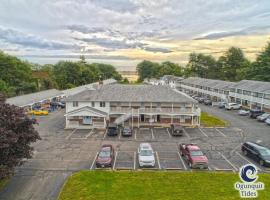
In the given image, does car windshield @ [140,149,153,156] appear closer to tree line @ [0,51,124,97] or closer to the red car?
the red car

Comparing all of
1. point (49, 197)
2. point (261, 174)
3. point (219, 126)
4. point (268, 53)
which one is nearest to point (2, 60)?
point (219, 126)

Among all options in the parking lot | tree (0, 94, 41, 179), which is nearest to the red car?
the parking lot

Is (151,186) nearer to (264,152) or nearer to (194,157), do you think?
(194,157)

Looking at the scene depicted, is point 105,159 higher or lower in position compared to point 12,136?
lower

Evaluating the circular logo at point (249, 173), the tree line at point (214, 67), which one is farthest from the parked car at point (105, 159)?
the tree line at point (214, 67)

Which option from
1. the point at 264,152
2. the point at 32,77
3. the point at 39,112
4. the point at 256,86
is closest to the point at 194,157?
the point at 264,152

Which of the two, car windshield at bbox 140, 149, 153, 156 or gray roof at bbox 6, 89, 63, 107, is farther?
gray roof at bbox 6, 89, 63, 107
